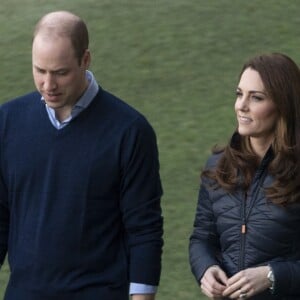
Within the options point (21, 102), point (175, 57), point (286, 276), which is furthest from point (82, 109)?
point (175, 57)

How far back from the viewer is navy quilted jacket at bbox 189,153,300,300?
468cm

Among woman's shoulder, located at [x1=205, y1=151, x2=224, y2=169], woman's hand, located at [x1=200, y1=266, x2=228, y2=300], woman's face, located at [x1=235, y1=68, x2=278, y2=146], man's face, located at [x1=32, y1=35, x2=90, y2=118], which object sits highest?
man's face, located at [x1=32, y1=35, x2=90, y2=118]

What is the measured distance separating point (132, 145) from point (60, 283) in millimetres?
610

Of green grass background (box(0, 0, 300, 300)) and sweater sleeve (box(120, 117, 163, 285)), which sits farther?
green grass background (box(0, 0, 300, 300))

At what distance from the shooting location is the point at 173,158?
9219mm

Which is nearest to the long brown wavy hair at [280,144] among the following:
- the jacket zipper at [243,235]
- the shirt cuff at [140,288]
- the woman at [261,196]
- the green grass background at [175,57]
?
the woman at [261,196]

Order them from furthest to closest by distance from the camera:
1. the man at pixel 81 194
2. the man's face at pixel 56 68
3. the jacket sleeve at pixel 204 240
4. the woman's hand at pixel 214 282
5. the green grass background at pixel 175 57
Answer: the green grass background at pixel 175 57 → the jacket sleeve at pixel 204 240 → the woman's hand at pixel 214 282 → the man at pixel 81 194 → the man's face at pixel 56 68

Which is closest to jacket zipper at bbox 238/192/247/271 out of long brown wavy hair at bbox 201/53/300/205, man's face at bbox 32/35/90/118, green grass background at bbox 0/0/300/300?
long brown wavy hair at bbox 201/53/300/205

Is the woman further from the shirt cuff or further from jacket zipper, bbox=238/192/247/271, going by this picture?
the shirt cuff

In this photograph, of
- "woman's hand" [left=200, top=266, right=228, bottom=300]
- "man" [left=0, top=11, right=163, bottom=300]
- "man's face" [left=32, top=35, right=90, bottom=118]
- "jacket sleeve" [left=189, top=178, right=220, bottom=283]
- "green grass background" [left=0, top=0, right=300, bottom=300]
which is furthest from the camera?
"green grass background" [left=0, top=0, right=300, bottom=300]

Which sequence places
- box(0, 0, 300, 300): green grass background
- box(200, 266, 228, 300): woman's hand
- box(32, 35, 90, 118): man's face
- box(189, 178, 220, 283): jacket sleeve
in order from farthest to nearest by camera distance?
1. box(0, 0, 300, 300): green grass background
2. box(189, 178, 220, 283): jacket sleeve
3. box(200, 266, 228, 300): woman's hand
4. box(32, 35, 90, 118): man's face

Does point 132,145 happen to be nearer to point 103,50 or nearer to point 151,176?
point 151,176

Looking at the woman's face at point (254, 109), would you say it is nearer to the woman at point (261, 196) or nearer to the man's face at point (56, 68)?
the woman at point (261, 196)

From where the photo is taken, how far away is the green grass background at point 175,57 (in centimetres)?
930
